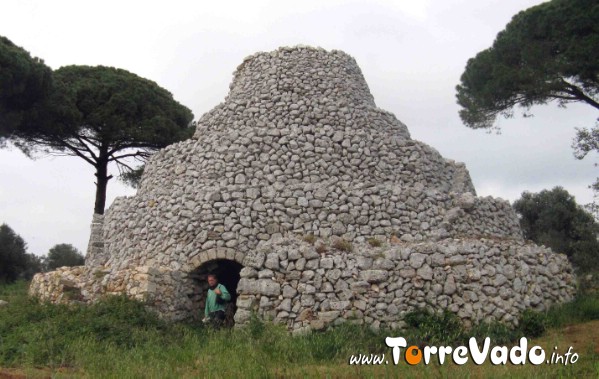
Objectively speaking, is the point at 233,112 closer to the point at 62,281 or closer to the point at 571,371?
the point at 62,281

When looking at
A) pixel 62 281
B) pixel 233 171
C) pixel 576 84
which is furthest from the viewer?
pixel 576 84

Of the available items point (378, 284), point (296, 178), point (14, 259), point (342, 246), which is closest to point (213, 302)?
point (342, 246)

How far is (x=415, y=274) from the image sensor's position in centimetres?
978

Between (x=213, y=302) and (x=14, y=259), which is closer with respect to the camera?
(x=213, y=302)

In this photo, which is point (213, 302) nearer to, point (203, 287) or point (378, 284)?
point (203, 287)

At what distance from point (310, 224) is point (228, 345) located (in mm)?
3946

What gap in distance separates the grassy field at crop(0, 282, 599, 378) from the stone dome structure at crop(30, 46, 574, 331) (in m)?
0.51

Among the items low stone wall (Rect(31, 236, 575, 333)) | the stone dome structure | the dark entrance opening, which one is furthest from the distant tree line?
low stone wall (Rect(31, 236, 575, 333))

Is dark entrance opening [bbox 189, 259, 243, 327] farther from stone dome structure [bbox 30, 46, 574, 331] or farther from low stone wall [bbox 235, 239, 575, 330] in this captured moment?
low stone wall [bbox 235, 239, 575, 330]

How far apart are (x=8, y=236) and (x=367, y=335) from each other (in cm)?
1959

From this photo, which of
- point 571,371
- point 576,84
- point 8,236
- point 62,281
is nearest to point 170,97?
point 8,236

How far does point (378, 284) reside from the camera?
9.75 metres

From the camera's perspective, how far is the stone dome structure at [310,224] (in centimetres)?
978

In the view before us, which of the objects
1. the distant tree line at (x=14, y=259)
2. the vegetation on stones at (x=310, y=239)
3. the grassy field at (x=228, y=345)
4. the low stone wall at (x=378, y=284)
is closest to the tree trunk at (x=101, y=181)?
the distant tree line at (x=14, y=259)
